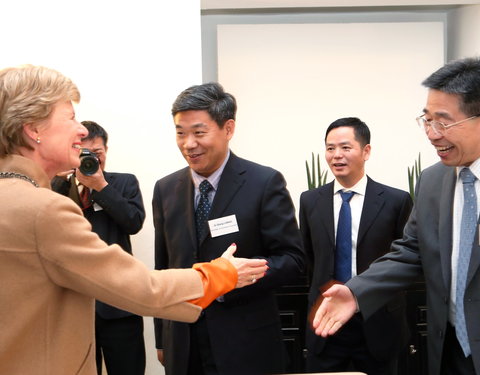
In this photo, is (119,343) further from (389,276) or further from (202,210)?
(389,276)

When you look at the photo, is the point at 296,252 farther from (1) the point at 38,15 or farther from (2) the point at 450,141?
(1) the point at 38,15

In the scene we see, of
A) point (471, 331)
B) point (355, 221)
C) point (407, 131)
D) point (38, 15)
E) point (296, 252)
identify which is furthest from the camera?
point (407, 131)

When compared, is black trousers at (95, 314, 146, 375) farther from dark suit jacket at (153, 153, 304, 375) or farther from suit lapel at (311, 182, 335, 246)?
suit lapel at (311, 182, 335, 246)

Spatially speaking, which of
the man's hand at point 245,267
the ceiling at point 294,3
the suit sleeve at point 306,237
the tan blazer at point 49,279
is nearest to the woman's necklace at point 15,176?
the tan blazer at point 49,279

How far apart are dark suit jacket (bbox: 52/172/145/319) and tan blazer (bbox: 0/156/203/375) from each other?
5.49ft

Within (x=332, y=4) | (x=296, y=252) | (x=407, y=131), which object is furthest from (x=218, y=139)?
(x=407, y=131)

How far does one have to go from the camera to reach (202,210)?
9.23 ft

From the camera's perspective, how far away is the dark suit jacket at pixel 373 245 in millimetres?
3324

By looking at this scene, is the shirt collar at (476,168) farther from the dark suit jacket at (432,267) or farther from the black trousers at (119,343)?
the black trousers at (119,343)

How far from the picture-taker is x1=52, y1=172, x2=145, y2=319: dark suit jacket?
3.52m

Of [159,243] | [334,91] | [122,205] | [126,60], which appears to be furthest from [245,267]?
[334,91]

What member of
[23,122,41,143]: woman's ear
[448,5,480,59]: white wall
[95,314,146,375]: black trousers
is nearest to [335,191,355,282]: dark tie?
A: [95,314,146,375]: black trousers

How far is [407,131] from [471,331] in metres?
3.63

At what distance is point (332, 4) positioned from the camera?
519cm
